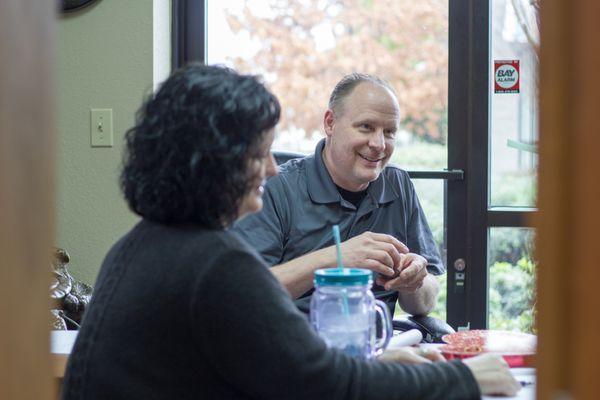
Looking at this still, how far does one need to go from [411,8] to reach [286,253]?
124cm

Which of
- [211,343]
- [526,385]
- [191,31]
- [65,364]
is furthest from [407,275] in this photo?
[191,31]

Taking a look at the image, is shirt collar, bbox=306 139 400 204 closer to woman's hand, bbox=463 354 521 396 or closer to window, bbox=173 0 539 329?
window, bbox=173 0 539 329

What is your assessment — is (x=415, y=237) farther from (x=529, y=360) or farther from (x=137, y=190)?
(x=137, y=190)

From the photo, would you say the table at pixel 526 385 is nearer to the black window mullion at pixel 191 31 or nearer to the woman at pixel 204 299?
the woman at pixel 204 299

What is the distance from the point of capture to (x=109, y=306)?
1.26 metres

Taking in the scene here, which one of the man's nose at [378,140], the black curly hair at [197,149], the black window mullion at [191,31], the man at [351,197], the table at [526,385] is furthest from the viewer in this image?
the black window mullion at [191,31]

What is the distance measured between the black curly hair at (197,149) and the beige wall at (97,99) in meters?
1.80

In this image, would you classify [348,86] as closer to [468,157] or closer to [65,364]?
[468,157]

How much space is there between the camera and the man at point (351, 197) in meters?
2.31

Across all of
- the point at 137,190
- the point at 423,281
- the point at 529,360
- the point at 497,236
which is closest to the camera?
the point at 137,190

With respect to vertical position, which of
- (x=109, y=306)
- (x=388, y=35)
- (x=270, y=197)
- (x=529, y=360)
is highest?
(x=388, y=35)

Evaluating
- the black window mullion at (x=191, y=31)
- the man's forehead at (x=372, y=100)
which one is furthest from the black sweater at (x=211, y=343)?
the black window mullion at (x=191, y=31)

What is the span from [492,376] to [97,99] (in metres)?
2.16
